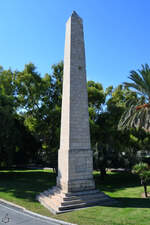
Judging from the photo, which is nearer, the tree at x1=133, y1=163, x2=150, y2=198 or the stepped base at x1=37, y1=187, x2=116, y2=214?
the stepped base at x1=37, y1=187, x2=116, y2=214

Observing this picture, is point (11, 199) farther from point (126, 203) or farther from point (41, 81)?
point (41, 81)

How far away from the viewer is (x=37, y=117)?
918 inches

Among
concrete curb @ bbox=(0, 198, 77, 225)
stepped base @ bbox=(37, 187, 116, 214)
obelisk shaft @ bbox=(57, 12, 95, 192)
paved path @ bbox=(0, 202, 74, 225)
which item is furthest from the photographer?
obelisk shaft @ bbox=(57, 12, 95, 192)

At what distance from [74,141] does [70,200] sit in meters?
3.49

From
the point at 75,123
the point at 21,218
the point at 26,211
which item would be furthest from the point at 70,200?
the point at 75,123

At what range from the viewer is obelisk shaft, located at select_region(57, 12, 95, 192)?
12.3m

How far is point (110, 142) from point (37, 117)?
30.0 ft

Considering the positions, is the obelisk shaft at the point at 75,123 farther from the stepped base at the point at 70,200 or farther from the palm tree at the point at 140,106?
the palm tree at the point at 140,106

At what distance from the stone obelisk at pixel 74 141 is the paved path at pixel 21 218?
134 cm

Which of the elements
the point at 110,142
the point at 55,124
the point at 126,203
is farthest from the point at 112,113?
the point at 126,203

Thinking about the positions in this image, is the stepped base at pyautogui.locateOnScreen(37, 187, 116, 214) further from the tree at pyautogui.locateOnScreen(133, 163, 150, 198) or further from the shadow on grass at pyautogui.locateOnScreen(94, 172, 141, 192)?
the shadow on grass at pyautogui.locateOnScreen(94, 172, 141, 192)

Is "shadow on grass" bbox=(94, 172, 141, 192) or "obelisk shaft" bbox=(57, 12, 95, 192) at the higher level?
"obelisk shaft" bbox=(57, 12, 95, 192)

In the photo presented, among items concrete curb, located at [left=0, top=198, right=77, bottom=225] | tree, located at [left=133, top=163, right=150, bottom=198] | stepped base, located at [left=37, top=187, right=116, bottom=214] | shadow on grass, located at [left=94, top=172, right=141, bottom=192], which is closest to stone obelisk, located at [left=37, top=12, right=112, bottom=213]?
stepped base, located at [left=37, top=187, right=116, bottom=214]

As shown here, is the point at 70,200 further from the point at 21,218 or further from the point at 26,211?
the point at 21,218
